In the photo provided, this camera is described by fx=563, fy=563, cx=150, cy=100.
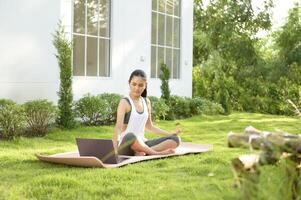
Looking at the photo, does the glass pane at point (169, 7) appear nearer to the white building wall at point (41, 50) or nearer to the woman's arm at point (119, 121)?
the white building wall at point (41, 50)

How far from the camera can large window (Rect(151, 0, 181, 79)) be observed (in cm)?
1305

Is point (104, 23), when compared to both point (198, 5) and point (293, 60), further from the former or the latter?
point (198, 5)

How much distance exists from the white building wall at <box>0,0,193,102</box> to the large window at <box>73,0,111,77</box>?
0.13 m

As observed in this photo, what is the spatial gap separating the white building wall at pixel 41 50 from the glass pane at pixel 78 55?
15 cm

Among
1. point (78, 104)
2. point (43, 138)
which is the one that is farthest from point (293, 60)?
point (43, 138)

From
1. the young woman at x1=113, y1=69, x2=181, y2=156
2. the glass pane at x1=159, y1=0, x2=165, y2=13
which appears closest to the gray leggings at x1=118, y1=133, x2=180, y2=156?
the young woman at x1=113, y1=69, x2=181, y2=156

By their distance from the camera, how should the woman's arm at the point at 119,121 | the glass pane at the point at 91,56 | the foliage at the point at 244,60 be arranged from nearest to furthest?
the woman's arm at the point at 119,121 → the glass pane at the point at 91,56 → the foliage at the point at 244,60

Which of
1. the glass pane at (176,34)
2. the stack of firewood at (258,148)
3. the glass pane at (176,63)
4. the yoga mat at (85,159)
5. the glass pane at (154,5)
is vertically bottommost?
the yoga mat at (85,159)

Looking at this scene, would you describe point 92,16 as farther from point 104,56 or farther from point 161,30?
point 161,30

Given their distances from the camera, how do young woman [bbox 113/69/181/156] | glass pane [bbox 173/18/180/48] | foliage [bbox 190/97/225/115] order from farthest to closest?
glass pane [bbox 173/18/180/48], foliage [bbox 190/97/225/115], young woman [bbox 113/69/181/156]

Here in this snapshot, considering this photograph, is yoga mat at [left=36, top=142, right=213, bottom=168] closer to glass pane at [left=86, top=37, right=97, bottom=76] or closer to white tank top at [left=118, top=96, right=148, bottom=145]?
white tank top at [left=118, top=96, right=148, bottom=145]

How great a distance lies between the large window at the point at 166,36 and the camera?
13.1 m

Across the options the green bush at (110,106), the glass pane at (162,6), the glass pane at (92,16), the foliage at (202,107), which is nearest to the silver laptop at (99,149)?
the green bush at (110,106)

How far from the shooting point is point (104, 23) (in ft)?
36.0
